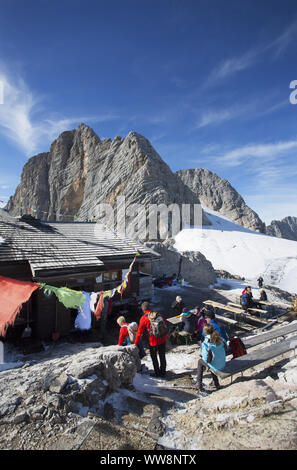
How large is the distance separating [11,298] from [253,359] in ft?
22.3

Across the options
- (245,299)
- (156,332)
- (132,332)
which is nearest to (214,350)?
(156,332)

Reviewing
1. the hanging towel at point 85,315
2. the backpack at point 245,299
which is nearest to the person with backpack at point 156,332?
the hanging towel at point 85,315

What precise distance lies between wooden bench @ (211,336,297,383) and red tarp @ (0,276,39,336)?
533 cm

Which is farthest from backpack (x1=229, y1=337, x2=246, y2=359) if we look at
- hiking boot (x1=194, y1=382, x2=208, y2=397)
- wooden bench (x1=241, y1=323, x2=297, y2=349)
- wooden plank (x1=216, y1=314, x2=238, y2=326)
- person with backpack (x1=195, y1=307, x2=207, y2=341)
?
wooden plank (x1=216, y1=314, x2=238, y2=326)

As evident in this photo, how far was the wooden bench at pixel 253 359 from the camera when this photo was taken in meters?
5.43

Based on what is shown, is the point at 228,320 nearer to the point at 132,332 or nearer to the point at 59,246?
the point at 132,332

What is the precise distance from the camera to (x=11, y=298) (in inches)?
272

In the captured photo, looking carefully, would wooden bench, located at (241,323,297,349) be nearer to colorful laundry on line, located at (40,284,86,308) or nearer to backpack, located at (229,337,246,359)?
backpack, located at (229,337,246,359)

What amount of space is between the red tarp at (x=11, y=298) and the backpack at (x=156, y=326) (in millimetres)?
3446

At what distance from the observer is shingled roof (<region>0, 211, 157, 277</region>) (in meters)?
10.0

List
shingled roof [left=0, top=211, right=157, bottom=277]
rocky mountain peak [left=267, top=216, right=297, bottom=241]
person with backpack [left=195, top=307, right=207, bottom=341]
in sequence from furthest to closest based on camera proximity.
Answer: rocky mountain peak [left=267, top=216, right=297, bottom=241]
shingled roof [left=0, top=211, right=157, bottom=277]
person with backpack [left=195, top=307, right=207, bottom=341]

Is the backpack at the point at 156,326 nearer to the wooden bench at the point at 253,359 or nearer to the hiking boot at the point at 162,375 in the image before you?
the hiking boot at the point at 162,375
